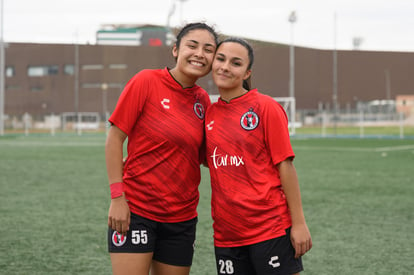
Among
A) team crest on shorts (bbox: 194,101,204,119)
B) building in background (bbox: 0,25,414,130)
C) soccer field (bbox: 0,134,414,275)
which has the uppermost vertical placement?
building in background (bbox: 0,25,414,130)

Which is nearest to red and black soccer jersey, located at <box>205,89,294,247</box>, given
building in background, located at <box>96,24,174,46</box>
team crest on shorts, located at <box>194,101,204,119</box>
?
team crest on shorts, located at <box>194,101,204,119</box>

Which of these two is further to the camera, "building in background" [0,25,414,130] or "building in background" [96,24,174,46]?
"building in background" [96,24,174,46]

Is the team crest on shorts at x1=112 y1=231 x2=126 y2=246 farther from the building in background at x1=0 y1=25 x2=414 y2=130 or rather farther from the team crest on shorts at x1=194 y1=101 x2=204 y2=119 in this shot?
the building in background at x1=0 y1=25 x2=414 y2=130

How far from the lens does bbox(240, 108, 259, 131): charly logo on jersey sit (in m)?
2.80

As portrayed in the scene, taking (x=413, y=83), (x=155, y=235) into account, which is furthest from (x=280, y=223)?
(x=413, y=83)

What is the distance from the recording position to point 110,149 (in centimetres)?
291

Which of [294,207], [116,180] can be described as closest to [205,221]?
[116,180]

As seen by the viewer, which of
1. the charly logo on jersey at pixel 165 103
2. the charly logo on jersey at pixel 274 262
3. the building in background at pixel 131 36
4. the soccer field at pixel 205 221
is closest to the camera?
the charly logo on jersey at pixel 274 262

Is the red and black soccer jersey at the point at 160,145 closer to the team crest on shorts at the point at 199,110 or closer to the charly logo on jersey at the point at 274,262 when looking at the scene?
the team crest on shorts at the point at 199,110

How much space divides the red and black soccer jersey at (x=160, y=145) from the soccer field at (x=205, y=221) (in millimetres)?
2040

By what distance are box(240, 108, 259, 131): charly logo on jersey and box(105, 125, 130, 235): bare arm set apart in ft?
2.01

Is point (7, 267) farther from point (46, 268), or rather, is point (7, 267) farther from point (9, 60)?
point (9, 60)

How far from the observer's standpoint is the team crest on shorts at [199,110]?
3.06m

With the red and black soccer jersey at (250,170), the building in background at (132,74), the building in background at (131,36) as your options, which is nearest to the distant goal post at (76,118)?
the building in background at (132,74)
